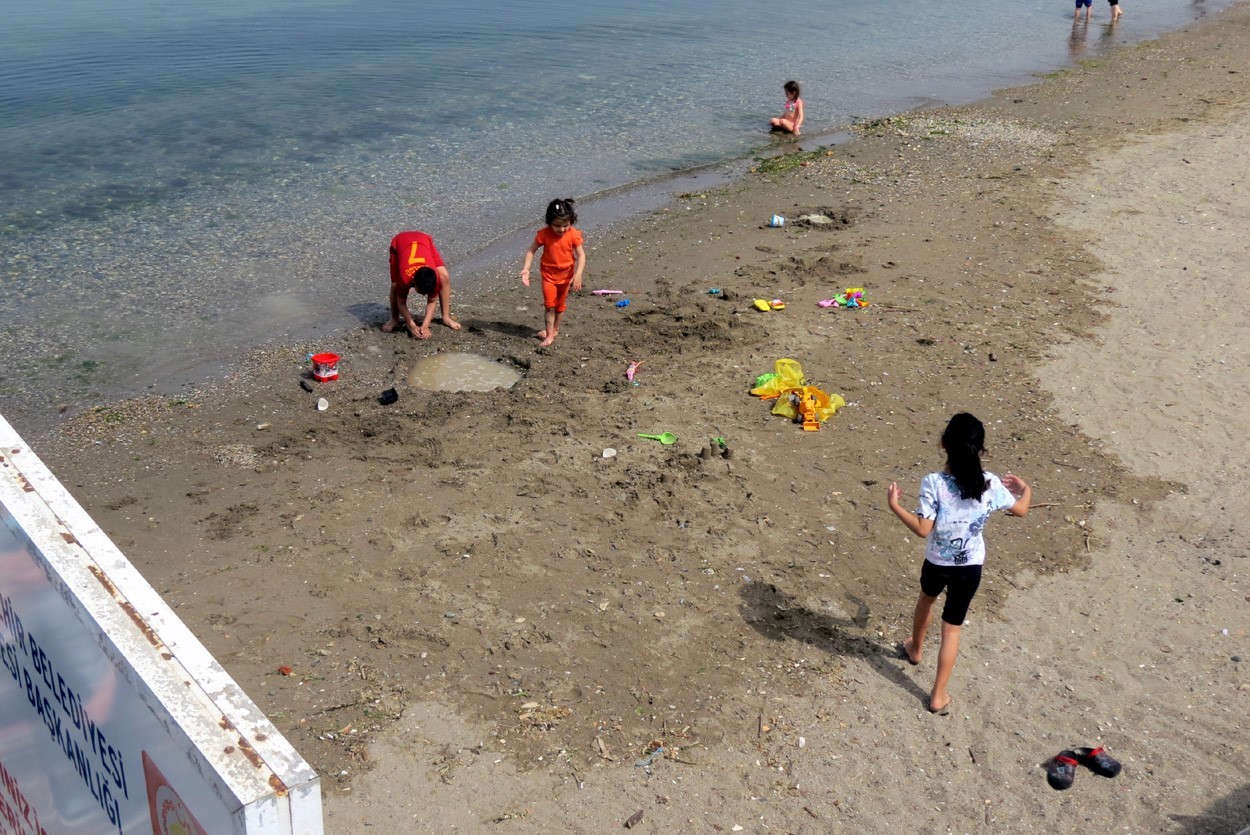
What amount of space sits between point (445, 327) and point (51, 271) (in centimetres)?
497

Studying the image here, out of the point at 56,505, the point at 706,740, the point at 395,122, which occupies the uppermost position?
the point at 56,505

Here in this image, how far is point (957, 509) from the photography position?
5.58 meters

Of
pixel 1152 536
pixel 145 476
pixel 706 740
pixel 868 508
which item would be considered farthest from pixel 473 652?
pixel 1152 536

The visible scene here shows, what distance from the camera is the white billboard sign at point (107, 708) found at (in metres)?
1.92

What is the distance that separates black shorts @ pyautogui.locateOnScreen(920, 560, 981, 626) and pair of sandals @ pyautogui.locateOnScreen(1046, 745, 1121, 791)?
79 cm

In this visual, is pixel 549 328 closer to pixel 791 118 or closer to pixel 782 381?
pixel 782 381

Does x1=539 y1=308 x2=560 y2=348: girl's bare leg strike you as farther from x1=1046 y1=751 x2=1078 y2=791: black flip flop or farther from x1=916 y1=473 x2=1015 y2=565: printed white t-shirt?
x1=1046 y1=751 x2=1078 y2=791: black flip flop

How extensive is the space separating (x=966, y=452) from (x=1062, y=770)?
1621 millimetres

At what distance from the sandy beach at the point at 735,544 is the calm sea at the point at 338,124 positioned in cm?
146

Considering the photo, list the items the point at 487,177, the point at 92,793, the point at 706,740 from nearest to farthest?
the point at 92,793 → the point at 706,740 → the point at 487,177

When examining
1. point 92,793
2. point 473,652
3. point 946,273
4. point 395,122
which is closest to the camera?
point 92,793

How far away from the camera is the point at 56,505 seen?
256cm

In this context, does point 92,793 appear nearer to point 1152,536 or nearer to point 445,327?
point 1152,536

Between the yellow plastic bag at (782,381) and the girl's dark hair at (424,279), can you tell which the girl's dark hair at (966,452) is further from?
the girl's dark hair at (424,279)
